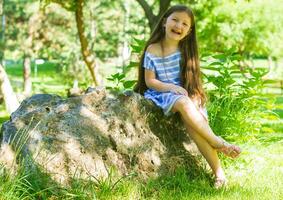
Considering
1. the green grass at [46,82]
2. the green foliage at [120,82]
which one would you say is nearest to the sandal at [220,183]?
the green foliage at [120,82]

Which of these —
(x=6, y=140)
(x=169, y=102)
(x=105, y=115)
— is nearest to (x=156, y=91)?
(x=169, y=102)

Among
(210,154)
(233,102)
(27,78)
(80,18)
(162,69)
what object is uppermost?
(162,69)

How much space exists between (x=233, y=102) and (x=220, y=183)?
59.6 inches

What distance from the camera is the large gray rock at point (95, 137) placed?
4301mm

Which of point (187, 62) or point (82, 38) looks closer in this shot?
point (187, 62)

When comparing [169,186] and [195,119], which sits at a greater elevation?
[195,119]

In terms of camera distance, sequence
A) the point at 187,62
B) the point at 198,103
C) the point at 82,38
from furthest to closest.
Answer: the point at 82,38
the point at 187,62
the point at 198,103

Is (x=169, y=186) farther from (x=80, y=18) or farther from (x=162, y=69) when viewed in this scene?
(x=80, y=18)

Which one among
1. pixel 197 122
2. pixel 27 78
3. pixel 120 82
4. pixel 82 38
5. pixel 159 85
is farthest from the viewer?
pixel 27 78

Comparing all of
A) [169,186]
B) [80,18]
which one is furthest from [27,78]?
[169,186]

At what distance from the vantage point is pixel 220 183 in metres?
4.74

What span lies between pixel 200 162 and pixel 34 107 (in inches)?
66.5

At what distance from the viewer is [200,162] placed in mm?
5172

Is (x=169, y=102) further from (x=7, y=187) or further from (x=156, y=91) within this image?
(x=7, y=187)
